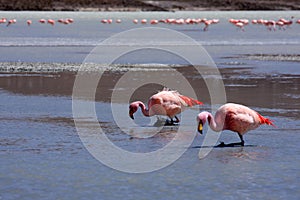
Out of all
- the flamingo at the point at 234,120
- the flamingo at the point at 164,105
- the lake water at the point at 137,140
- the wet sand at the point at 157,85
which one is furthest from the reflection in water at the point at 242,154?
the wet sand at the point at 157,85

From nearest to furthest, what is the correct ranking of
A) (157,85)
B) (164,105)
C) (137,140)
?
1. (137,140)
2. (164,105)
3. (157,85)

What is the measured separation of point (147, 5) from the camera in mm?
102250

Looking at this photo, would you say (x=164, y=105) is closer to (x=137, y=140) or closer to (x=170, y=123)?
(x=170, y=123)

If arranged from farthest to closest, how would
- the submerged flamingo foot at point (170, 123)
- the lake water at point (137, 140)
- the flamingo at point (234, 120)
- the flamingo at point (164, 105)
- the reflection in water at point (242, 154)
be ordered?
the submerged flamingo foot at point (170, 123)
the flamingo at point (164, 105)
the flamingo at point (234, 120)
the reflection in water at point (242, 154)
the lake water at point (137, 140)

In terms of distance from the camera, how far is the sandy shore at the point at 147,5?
96.1m

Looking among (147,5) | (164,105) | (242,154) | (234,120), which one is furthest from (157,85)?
(147,5)

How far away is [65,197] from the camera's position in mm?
8852

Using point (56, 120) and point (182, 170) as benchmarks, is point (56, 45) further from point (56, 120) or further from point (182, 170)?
point (182, 170)

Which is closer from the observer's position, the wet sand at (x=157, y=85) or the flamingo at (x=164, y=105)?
the flamingo at (x=164, y=105)

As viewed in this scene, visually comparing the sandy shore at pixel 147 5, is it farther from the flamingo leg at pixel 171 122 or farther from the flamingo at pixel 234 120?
the flamingo at pixel 234 120

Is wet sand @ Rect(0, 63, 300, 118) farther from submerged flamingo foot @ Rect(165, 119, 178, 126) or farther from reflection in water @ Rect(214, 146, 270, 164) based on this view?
reflection in water @ Rect(214, 146, 270, 164)

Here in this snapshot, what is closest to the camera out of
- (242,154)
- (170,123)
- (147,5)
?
(242,154)

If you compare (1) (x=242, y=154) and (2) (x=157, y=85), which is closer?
(1) (x=242, y=154)

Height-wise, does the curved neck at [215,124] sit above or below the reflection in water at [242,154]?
above
